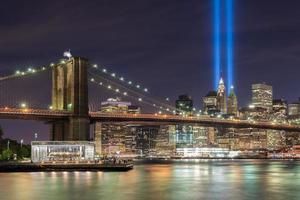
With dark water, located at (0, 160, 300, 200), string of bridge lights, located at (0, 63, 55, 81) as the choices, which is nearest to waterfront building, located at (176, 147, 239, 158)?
string of bridge lights, located at (0, 63, 55, 81)

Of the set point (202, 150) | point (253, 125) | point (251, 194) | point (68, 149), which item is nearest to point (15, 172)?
point (68, 149)

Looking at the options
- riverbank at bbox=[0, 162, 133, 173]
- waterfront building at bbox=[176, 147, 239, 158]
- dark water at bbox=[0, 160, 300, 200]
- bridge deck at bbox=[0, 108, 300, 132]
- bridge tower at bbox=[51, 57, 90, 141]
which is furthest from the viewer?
waterfront building at bbox=[176, 147, 239, 158]

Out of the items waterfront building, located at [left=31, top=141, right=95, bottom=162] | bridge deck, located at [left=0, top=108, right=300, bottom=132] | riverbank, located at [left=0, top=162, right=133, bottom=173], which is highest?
bridge deck, located at [left=0, top=108, right=300, bottom=132]

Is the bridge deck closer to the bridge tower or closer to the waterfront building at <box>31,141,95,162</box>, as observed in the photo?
the bridge tower

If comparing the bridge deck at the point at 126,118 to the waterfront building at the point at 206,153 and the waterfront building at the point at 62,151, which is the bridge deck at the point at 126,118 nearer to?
the waterfront building at the point at 62,151

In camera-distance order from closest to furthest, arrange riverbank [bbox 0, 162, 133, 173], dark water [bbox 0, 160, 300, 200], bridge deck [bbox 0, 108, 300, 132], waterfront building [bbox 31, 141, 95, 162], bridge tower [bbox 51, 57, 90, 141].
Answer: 1. dark water [bbox 0, 160, 300, 200]
2. riverbank [bbox 0, 162, 133, 173]
3. waterfront building [bbox 31, 141, 95, 162]
4. bridge deck [bbox 0, 108, 300, 132]
5. bridge tower [bbox 51, 57, 90, 141]

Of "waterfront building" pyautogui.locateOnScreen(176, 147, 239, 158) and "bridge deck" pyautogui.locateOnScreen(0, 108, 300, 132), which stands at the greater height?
"bridge deck" pyautogui.locateOnScreen(0, 108, 300, 132)

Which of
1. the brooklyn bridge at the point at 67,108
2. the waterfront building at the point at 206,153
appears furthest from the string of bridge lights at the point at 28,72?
the waterfront building at the point at 206,153

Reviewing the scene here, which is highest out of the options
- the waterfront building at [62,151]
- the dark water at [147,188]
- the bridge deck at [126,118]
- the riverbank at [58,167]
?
the bridge deck at [126,118]
